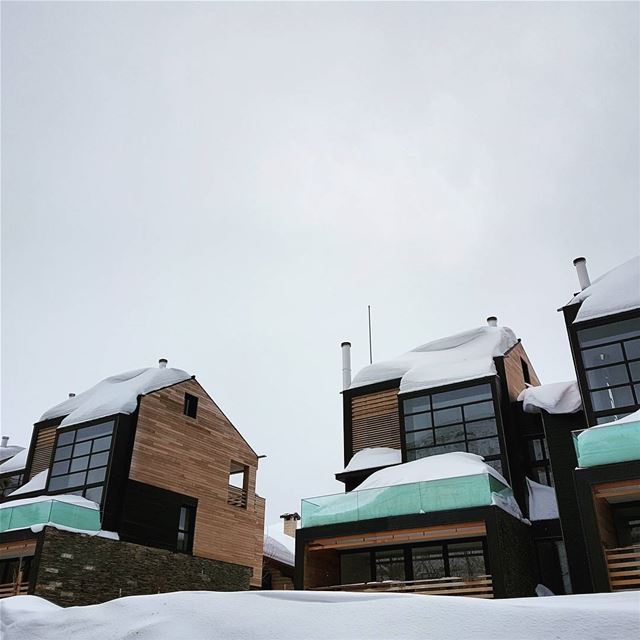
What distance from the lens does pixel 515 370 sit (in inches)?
651

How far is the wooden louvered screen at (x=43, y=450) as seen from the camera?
1973 cm

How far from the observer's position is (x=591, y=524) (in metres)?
10.1

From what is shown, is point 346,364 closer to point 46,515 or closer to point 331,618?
point 46,515

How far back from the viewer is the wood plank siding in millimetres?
19734

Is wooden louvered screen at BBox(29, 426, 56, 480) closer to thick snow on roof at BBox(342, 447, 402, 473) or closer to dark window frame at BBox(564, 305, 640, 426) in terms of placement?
thick snow on roof at BBox(342, 447, 402, 473)

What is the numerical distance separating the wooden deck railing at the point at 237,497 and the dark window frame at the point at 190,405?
2793 mm

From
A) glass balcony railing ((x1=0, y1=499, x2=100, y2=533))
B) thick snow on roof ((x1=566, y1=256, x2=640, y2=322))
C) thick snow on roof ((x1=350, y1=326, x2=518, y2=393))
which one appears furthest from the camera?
thick snow on roof ((x1=350, y1=326, x2=518, y2=393))

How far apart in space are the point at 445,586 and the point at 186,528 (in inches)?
362

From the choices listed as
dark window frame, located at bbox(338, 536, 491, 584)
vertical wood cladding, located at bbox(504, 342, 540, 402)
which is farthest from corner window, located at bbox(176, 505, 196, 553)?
vertical wood cladding, located at bbox(504, 342, 540, 402)

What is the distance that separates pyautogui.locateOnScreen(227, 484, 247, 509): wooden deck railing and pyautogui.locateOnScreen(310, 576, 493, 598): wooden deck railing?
8.64 m

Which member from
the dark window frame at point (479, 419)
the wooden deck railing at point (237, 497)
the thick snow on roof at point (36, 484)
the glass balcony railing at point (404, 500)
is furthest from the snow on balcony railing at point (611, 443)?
the thick snow on roof at point (36, 484)

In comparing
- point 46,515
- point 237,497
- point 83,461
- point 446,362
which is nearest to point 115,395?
point 83,461

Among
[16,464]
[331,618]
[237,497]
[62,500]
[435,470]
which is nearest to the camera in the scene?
[331,618]

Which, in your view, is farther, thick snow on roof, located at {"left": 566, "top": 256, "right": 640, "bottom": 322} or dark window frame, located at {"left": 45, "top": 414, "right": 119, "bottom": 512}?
dark window frame, located at {"left": 45, "top": 414, "right": 119, "bottom": 512}
